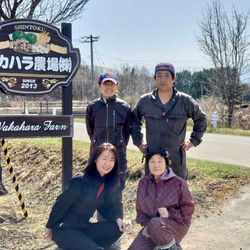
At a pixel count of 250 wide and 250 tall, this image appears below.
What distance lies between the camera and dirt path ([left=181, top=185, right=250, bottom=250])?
3.80 metres

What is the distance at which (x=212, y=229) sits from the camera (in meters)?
4.21

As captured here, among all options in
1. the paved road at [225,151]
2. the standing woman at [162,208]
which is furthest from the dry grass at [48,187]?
the paved road at [225,151]

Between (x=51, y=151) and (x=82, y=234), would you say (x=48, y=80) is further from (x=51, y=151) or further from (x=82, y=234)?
(x=51, y=151)

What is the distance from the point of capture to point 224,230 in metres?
4.16

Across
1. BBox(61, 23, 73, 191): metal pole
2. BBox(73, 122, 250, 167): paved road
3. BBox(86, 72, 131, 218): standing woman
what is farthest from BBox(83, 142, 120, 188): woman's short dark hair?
BBox(73, 122, 250, 167): paved road

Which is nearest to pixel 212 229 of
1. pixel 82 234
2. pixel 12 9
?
pixel 82 234

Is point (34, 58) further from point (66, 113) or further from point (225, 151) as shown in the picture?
point (225, 151)

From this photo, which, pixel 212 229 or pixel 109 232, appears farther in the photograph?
pixel 212 229

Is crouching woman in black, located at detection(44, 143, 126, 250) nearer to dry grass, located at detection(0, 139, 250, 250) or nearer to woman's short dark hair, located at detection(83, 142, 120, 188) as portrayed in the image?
woman's short dark hair, located at detection(83, 142, 120, 188)

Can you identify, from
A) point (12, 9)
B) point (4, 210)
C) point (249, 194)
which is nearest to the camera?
point (249, 194)

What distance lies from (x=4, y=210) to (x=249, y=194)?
406 centimetres

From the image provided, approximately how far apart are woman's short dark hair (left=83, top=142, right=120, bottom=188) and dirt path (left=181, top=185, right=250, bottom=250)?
119 centimetres

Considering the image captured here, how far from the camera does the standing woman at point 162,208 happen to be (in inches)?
118

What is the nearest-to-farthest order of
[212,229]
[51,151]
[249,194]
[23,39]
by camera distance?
[212,229] → [23,39] → [249,194] → [51,151]
